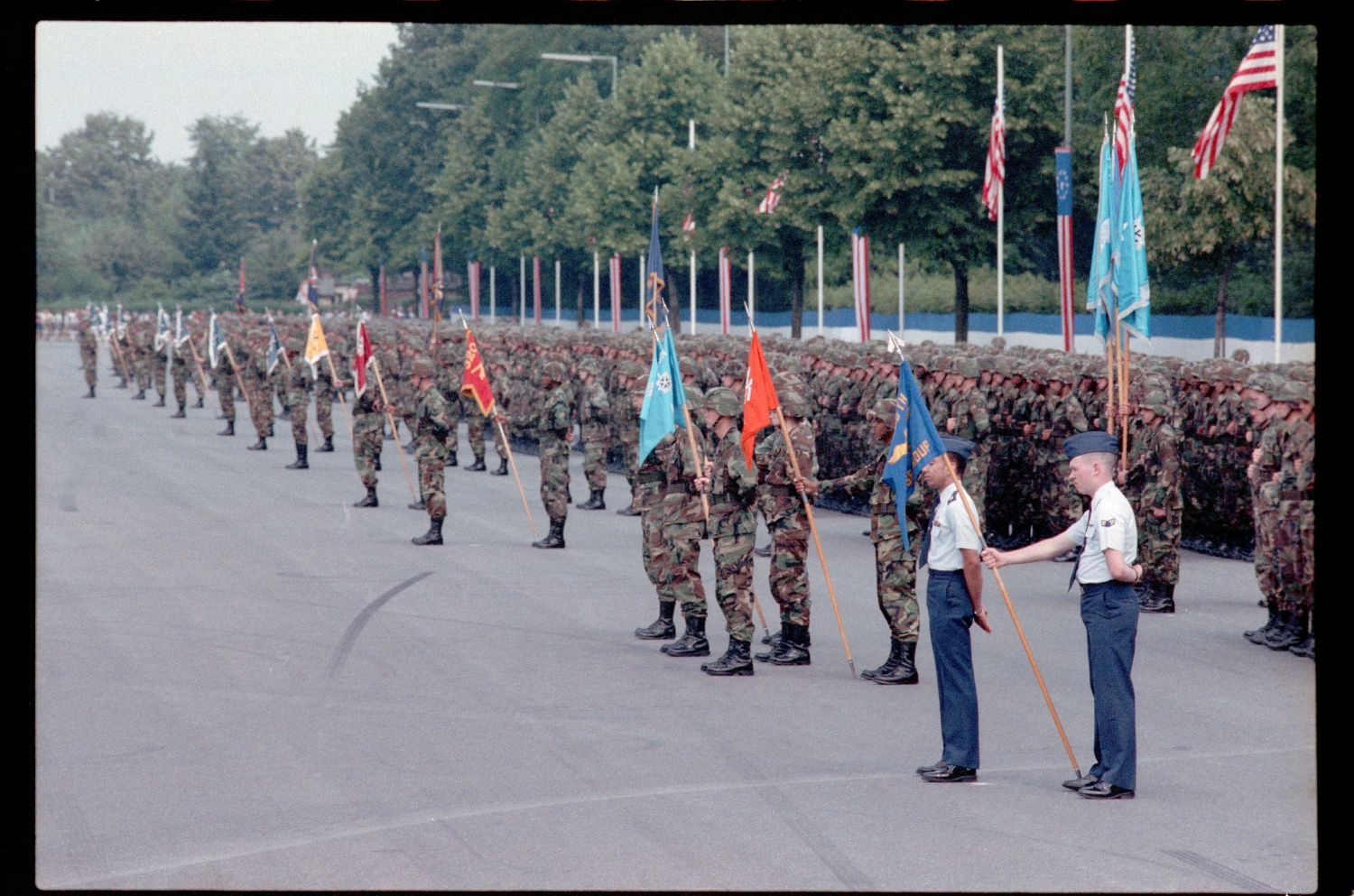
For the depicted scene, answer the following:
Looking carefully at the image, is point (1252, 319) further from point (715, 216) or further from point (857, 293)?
point (715, 216)

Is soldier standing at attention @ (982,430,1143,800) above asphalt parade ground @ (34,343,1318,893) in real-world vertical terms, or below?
above

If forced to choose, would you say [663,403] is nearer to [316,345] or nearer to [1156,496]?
[1156,496]

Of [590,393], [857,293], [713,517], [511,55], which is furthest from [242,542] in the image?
[511,55]

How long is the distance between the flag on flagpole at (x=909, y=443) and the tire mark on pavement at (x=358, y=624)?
4139mm

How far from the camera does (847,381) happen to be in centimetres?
2155

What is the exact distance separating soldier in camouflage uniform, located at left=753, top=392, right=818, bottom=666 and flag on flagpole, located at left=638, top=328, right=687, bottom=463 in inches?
36.7

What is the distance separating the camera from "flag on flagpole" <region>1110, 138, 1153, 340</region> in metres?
16.7

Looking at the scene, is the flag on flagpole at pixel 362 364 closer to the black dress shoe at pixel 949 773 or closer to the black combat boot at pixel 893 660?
the black combat boot at pixel 893 660

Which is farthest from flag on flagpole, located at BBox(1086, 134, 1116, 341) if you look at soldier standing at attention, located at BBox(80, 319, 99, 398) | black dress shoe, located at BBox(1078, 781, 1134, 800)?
soldier standing at attention, located at BBox(80, 319, 99, 398)

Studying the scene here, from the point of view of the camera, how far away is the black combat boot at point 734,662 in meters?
12.7

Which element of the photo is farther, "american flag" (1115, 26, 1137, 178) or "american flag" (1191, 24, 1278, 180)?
"american flag" (1115, 26, 1137, 178)

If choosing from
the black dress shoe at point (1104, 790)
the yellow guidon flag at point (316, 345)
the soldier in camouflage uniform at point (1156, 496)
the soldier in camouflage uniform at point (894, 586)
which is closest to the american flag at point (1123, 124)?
the soldier in camouflage uniform at point (1156, 496)

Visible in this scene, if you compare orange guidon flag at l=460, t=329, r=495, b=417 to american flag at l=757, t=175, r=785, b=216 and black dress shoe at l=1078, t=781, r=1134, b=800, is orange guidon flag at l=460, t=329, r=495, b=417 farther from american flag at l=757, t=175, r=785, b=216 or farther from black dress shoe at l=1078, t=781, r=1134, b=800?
american flag at l=757, t=175, r=785, b=216

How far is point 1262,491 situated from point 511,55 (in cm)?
6030
